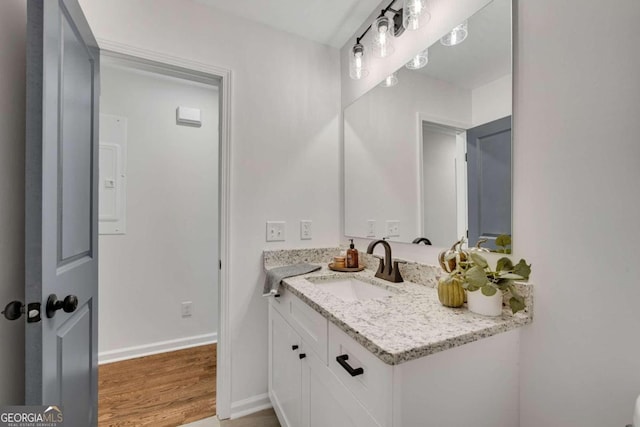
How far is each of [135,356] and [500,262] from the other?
8.95 feet

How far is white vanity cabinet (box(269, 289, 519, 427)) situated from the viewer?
0.72 metres

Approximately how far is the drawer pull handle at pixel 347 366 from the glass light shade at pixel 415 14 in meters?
1.45

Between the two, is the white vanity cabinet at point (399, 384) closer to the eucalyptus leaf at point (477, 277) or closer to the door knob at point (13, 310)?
the eucalyptus leaf at point (477, 277)

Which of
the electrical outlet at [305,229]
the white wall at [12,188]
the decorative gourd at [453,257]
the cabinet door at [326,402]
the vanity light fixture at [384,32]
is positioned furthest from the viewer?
the electrical outlet at [305,229]

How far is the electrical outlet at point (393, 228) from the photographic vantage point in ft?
5.16

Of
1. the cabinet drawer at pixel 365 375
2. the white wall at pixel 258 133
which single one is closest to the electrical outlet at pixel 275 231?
the white wall at pixel 258 133

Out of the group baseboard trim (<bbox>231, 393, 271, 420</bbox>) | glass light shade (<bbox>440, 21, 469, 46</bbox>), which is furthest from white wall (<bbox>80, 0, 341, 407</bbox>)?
glass light shade (<bbox>440, 21, 469, 46</bbox>)

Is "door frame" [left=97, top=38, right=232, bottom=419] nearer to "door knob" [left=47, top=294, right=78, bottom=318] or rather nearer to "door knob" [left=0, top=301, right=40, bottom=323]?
"door knob" [left=47, top=294, right=78, bottom=318]

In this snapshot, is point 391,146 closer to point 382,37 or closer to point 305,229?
point 382,37

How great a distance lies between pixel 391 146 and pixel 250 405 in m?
1.74

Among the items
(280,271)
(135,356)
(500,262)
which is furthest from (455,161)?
(135,356)

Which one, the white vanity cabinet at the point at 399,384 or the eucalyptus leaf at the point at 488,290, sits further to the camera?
the eucalyptus leaf at the point at 488,290

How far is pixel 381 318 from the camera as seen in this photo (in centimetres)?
90

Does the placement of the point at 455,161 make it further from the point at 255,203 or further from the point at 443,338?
the point at 255,203
